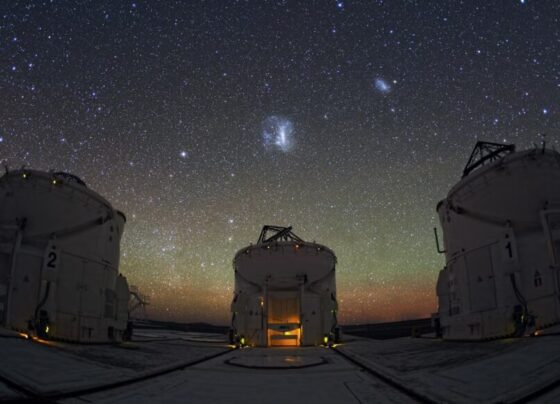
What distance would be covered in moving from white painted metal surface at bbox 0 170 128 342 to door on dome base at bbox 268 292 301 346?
1213cm

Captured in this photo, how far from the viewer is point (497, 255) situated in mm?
17641

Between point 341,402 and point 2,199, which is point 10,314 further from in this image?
point 341,402

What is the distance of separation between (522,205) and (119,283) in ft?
76.2

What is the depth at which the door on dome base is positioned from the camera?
97.6 feet

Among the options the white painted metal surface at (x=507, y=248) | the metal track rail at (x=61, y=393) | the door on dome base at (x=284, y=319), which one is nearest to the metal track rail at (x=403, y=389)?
the metal track rail at (x=61, y=393)

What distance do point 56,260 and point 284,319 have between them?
1937 cm

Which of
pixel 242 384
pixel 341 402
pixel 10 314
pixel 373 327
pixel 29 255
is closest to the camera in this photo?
pixel 341 402

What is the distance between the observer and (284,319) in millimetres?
31703

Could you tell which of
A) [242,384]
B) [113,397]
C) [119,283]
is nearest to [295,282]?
[119,283]

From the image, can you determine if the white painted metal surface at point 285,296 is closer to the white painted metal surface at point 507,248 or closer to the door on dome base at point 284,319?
the door on dome base at point 284,319

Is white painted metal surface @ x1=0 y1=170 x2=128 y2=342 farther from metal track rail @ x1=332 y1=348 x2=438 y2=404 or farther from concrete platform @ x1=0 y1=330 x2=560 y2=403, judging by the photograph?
metal track rail @ x1=332 y1=348 x2=438 y2=404

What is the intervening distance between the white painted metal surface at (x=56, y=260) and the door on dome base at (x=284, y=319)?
1213 centimetres

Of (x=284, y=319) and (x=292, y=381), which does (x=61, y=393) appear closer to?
(x=292, y=381)

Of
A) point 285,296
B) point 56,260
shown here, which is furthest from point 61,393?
point 285,296
